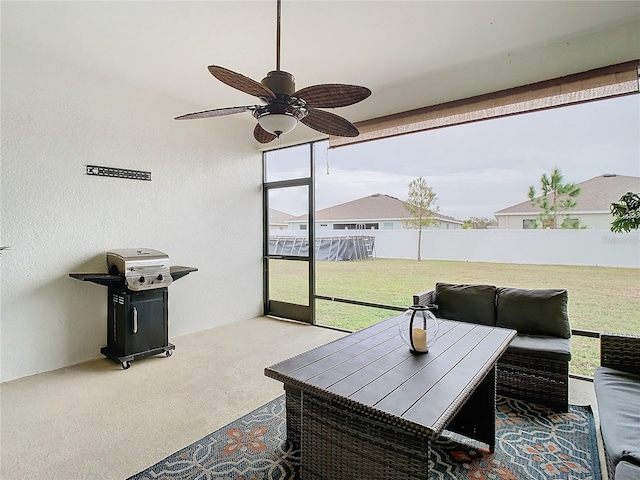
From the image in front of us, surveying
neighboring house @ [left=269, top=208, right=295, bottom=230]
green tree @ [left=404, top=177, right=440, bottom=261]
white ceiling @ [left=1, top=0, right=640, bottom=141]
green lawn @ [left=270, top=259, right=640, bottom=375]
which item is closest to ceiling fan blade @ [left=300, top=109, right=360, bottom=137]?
white ceiling @ [left=1, top=0, right=640, bottom=141]

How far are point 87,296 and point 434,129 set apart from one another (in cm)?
406

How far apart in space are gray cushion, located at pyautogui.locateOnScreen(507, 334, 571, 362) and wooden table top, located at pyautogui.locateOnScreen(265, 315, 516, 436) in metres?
0.40

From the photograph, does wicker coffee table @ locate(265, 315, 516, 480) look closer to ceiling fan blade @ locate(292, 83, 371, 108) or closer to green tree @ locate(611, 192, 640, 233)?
green tree @ locate(611, 192, 640, 233)

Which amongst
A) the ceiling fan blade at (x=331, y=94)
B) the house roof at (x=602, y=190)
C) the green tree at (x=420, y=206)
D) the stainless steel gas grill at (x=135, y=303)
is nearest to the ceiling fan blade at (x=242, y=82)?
the ceiling fan blade at (x=331, y=94)

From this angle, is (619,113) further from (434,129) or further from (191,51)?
(191,51)

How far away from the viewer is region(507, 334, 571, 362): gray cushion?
2.47 metres

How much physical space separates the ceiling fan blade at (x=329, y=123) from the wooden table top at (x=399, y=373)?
139cm

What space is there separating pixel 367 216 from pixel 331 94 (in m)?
2.83

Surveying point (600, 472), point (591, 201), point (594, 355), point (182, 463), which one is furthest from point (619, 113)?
point (182, 463)

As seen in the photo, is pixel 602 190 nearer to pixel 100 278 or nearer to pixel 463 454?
pixel 463 454

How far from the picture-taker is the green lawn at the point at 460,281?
3107mm

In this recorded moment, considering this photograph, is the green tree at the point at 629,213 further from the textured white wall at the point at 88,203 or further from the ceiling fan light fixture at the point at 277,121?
the textured white wall at the point at 88,203

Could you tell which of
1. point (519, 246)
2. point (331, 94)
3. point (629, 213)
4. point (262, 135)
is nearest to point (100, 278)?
point (262, 135)

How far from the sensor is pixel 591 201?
10.2 feet
